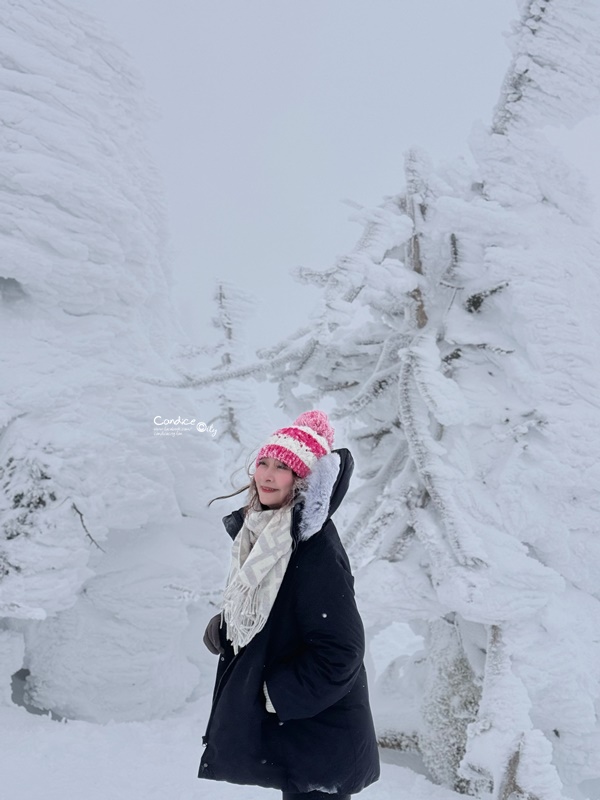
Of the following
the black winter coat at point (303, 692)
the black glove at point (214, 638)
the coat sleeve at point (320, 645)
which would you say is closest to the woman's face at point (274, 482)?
the black winter coat at point (303, 692)

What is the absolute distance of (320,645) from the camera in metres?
1.89

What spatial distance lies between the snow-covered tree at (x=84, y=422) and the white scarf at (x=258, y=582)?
177 inches

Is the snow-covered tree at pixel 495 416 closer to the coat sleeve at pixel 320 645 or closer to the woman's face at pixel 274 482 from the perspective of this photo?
the woman's face at pixel 274 482

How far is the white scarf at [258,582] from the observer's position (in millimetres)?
1963

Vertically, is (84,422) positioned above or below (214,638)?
below

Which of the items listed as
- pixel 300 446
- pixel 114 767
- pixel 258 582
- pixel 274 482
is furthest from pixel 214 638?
pixel 114 767

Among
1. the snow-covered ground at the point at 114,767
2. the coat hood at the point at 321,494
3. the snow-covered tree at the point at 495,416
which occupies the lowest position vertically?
the snow-covered ground at the point at 114,767

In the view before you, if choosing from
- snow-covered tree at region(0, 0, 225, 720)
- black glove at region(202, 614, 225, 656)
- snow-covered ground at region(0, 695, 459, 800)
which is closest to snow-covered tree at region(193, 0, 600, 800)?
snow-covered ground at region(0, 695, 459, 800)

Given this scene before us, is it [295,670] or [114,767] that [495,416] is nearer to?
[295,670]

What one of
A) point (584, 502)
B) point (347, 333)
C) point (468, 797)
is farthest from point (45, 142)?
point (468, 797)

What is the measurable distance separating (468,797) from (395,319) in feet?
17.3

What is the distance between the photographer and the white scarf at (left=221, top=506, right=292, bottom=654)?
1.96 meters

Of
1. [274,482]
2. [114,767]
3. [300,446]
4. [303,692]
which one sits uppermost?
[300,446]

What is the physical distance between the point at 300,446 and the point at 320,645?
737 millimetres
